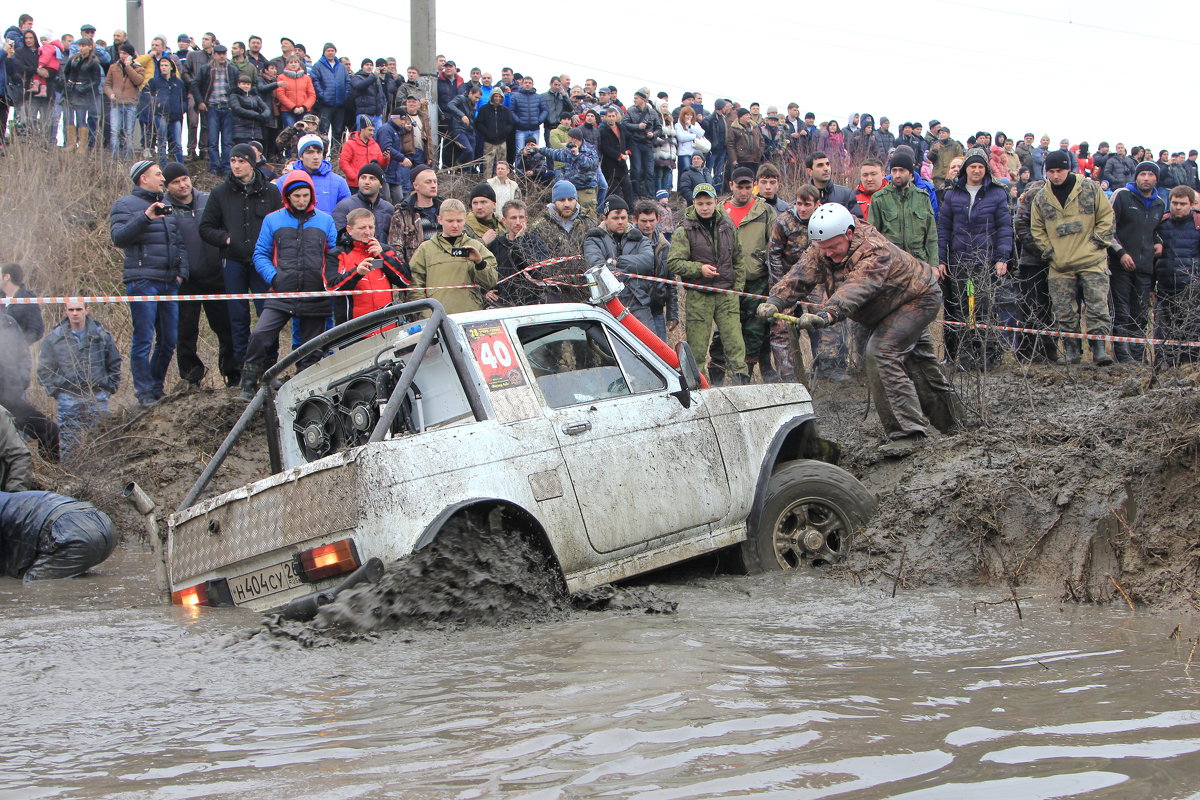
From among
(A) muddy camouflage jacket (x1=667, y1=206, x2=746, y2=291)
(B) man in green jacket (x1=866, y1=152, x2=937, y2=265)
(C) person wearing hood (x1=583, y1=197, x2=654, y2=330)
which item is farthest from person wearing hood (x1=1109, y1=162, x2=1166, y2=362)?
(C) person wearing hood (x1=583, y1=197, x2=654, y2=330)

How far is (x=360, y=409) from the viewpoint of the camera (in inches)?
242

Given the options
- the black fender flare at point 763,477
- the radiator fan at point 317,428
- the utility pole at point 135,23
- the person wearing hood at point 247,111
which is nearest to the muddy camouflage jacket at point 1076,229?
the black fender flare at point 763,477

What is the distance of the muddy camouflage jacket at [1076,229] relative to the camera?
1163 cm

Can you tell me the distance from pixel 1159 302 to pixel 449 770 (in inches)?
446

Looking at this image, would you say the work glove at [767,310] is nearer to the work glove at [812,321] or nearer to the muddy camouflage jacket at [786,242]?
the work glove at [812,321]

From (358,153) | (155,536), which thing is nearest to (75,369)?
(358,153)

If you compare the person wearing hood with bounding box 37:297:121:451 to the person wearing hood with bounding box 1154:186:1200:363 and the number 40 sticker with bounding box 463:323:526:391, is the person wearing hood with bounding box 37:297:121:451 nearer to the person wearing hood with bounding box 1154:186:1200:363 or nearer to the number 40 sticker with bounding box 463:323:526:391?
the number 40 sticker with bounding box 463:323:526:391

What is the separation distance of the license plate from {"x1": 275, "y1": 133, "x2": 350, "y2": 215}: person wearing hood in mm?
6724

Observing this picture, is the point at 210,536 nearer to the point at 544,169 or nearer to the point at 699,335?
the point at 699,335

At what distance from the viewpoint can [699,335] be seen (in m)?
11.3

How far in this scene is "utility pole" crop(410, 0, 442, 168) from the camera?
56.3 ft

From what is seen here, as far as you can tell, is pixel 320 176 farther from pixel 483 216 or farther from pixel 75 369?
pixel 75 369

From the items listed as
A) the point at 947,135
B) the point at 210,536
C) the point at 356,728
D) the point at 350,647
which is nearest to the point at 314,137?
the point at 210,536

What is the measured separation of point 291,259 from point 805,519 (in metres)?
5.57
